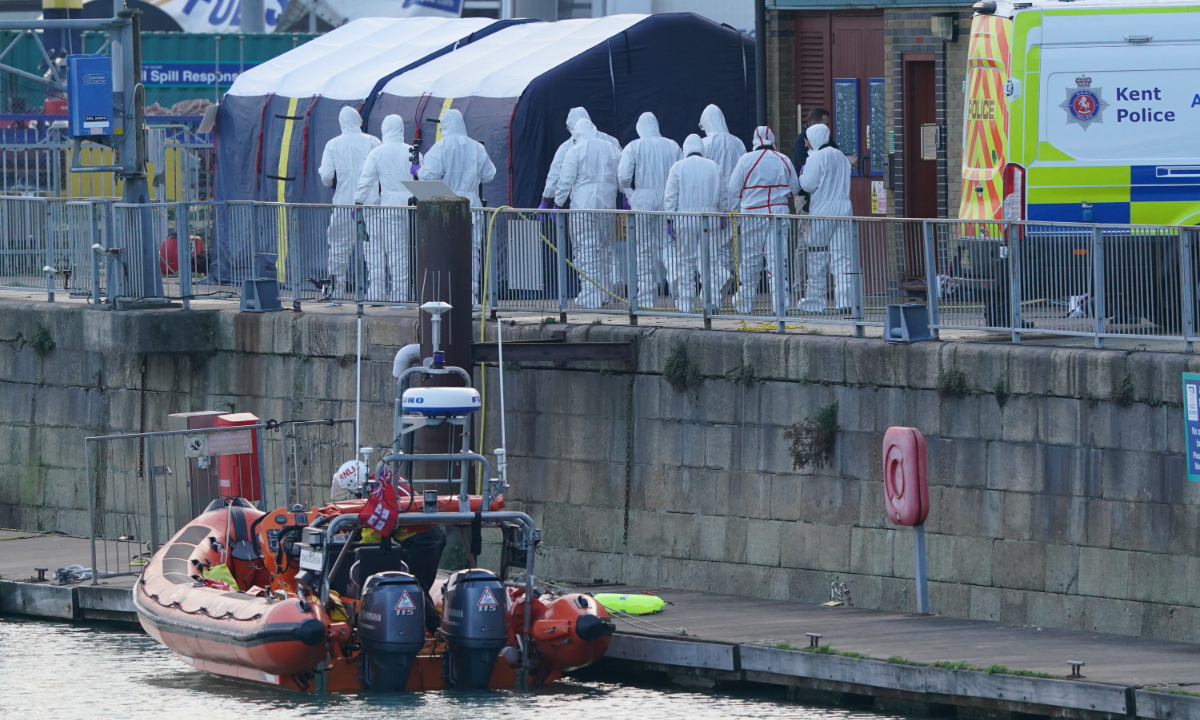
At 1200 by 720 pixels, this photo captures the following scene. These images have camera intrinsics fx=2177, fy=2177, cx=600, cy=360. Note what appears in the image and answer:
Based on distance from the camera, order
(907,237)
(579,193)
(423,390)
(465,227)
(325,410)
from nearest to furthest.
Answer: (423,390) < (907,237) < (465,227) < (325,410) < (579,193)

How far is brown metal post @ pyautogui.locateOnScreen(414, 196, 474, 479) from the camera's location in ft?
52.1

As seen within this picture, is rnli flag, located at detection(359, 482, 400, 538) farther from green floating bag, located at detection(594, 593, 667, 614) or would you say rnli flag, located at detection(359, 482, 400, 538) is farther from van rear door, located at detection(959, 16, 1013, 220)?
van rear door, located at detection(959, 16, 1013, 220)

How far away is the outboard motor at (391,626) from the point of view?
43.5 ft

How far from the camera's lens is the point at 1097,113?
14.7m

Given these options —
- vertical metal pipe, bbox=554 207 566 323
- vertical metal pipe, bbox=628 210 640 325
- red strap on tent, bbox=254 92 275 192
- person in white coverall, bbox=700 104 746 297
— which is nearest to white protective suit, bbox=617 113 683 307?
person in white coverall, bbox=700 104 746 297

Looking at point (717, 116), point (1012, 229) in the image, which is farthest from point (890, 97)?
point (1012, 229)

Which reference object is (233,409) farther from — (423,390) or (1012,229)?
(1012,229)

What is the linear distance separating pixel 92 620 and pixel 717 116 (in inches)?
288

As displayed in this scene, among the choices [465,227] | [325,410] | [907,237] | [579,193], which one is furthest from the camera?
[579,193]

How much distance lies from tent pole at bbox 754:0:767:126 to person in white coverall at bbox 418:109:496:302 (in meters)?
3.00

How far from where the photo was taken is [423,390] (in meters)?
14.0

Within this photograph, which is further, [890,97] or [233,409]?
[890,97]

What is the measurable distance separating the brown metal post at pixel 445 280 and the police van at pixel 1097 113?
389 cm

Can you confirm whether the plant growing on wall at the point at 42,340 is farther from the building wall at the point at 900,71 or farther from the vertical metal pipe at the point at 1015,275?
the vertical metal pipe at the point at 1015,275
